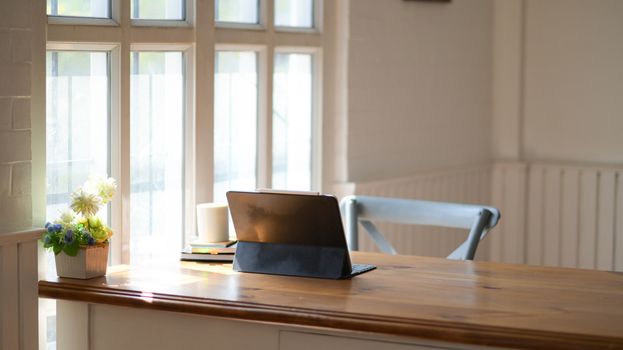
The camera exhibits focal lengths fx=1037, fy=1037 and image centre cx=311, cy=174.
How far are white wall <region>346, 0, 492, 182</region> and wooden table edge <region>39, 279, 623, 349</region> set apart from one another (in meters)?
1.80

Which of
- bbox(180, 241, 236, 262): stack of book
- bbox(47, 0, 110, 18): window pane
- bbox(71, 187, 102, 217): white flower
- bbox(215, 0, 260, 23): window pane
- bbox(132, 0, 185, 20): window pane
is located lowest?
bbox(180, 241, 236, 262): stack of book

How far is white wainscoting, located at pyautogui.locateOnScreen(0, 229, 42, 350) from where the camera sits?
2.61 m

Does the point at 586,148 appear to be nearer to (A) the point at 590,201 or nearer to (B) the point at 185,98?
(A) the point at 590,201

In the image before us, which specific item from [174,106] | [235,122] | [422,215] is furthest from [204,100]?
[422,215]

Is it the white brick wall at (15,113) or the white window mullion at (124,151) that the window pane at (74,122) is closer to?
the white window mullion at (124,151)

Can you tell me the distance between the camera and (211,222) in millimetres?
3184

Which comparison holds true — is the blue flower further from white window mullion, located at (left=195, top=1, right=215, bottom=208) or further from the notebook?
white window mullion, located at (left=195, top=1, right=215, bottom=208)

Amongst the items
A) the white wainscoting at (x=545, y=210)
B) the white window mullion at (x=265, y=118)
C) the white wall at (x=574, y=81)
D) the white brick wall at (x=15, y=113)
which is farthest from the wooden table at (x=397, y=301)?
Result: the white wall at (x=574, y=81)

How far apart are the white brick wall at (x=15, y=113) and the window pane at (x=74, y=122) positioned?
0.75 ft

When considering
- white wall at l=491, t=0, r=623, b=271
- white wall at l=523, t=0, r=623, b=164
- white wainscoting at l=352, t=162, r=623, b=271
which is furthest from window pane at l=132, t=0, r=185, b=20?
white wall at l=523, t=0, r=623, b=164

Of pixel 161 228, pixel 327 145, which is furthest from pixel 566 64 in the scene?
pixel 161 228

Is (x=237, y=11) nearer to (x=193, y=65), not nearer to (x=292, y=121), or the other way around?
(x=193, y=65)

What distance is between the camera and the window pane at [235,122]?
3.64 metres

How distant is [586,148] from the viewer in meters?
5.23
